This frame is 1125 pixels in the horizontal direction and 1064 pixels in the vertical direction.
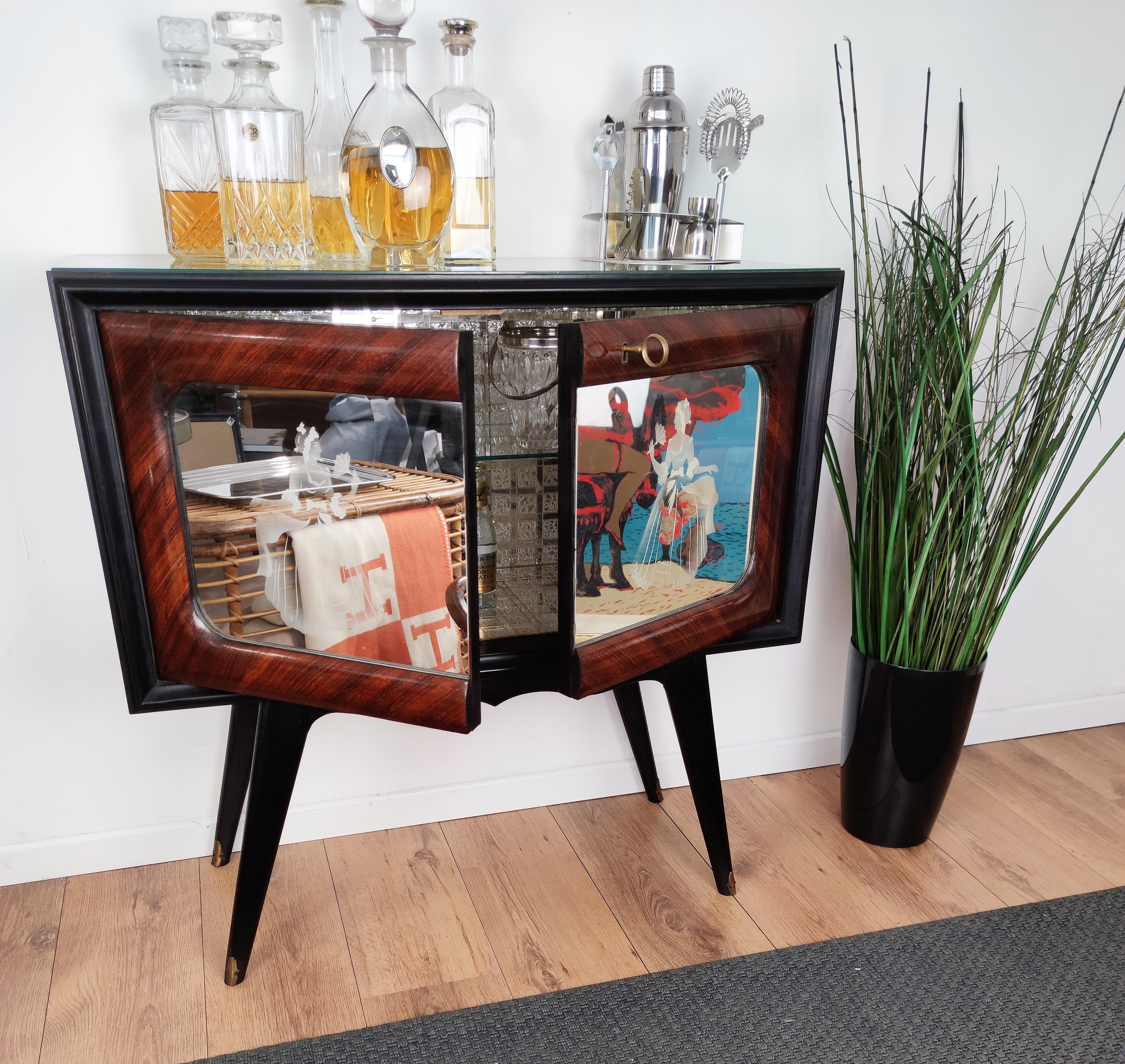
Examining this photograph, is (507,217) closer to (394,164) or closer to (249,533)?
(394,164)

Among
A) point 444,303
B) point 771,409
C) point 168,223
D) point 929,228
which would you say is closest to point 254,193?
point 168,223

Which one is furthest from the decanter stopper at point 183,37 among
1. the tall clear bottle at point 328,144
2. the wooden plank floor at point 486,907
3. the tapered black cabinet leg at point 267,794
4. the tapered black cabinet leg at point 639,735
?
the wooden plank floor at point 486,907

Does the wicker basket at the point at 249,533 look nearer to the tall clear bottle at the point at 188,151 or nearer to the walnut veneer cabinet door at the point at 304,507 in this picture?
the walnut veneer cabinet door at the point at 304,507

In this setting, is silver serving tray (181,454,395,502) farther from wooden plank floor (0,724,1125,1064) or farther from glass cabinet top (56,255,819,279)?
wooden plank floor (0,724,1125,1064)

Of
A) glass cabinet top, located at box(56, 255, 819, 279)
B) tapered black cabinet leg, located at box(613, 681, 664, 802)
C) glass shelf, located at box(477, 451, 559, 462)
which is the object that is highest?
glass cabinet top, located at box(56, 255, 819, 279)

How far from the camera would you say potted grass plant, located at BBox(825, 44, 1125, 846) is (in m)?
1.36

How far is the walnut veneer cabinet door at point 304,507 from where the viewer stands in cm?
95

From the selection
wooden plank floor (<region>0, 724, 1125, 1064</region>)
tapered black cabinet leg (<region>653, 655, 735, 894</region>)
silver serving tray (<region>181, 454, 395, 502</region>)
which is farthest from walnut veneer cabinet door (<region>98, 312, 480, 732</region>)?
wooden plank floor (<region>0, 724, 1125, 1064</region>)

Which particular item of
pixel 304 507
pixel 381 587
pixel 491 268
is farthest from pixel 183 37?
pixel 381 587

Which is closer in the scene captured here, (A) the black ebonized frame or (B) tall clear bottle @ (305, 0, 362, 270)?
(A) the black ebonized frame

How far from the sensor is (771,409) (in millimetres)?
1189

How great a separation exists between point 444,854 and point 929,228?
1.28 m

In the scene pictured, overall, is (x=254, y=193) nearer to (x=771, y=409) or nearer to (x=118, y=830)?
(x=771, y=409)

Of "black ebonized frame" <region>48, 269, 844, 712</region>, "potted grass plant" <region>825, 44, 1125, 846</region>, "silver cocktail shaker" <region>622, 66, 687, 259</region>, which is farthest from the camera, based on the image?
"potted grass plant" <region>825, 44, 1125, 846</region>
